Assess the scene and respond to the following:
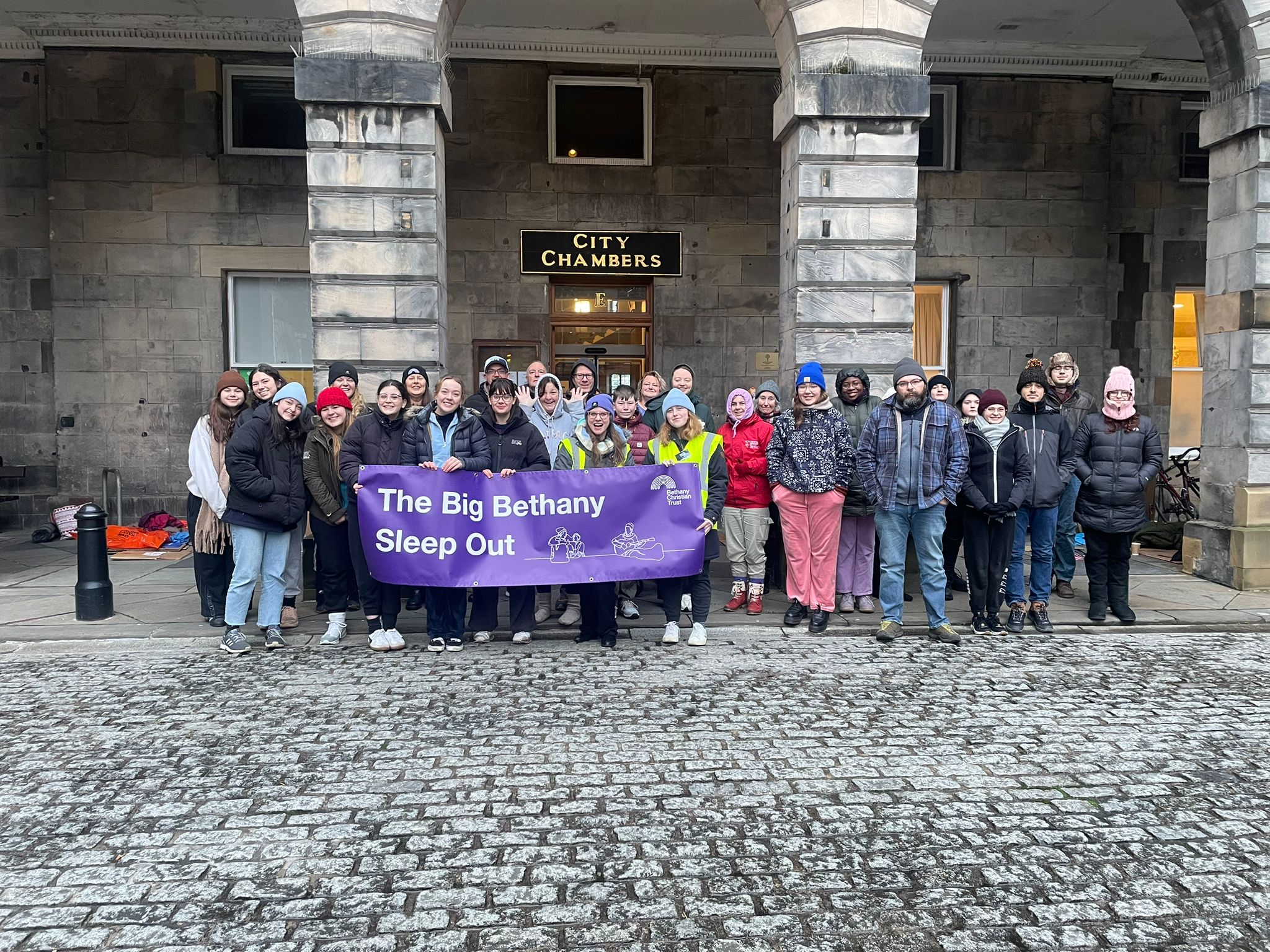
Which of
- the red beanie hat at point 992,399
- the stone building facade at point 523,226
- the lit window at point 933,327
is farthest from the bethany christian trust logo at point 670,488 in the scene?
the lit window at point 933,327

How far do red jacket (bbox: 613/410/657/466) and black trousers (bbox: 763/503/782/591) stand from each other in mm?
1656

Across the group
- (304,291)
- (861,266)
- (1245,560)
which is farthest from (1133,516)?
(304,291)

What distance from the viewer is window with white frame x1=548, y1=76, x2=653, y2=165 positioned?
44.6 feet

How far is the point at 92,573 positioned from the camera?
8.15 metres

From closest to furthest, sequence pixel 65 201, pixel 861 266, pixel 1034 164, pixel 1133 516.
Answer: pixel 1133 516 → pixel 861 266 → pixel 65 201 → pixel 1034 164

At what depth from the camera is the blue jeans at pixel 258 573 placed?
7223mm

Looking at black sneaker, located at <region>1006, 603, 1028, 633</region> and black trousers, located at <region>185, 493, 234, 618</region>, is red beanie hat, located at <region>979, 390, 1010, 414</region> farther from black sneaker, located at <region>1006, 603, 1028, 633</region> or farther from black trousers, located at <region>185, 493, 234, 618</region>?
black trousers, located at <region>185, 493, 234, 618</region>

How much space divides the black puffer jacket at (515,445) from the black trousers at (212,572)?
2.42 meters

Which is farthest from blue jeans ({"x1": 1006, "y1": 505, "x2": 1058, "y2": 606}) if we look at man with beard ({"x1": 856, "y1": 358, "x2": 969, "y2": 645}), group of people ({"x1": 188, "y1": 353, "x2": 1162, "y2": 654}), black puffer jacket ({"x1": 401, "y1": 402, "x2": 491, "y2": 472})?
black puffer jacket ({"x1": 401, "y1": 402, "x2": 491, "y2": 472})

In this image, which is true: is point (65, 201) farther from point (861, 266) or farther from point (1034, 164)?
point (1034, 164)

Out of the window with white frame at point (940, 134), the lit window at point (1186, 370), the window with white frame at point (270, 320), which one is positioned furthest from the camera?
the lit window at point (1186, 370)

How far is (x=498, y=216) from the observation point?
13516 mm

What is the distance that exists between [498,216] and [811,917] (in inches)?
467

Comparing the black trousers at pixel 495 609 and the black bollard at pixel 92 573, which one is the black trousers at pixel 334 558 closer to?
the black trousers at pixel 495 609
